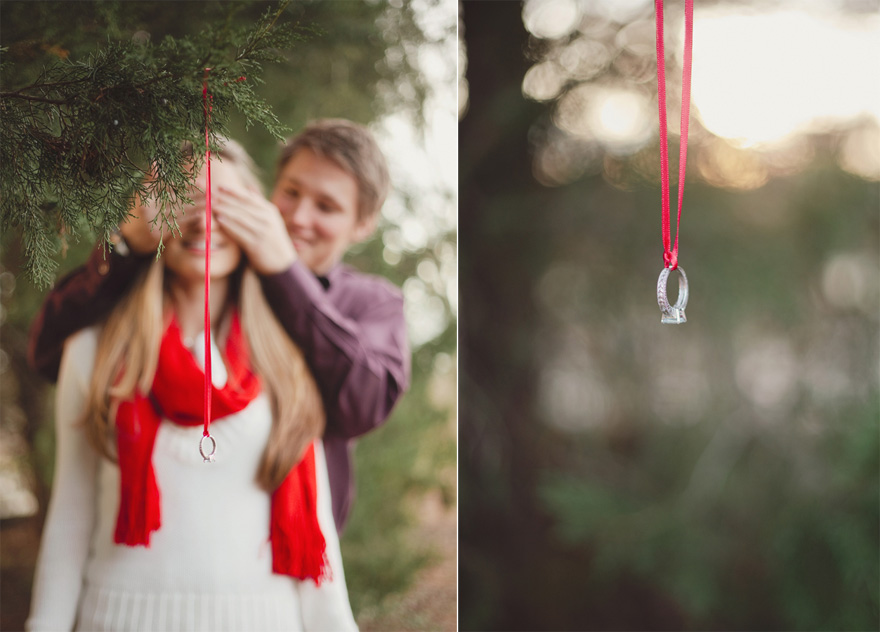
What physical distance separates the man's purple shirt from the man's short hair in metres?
0.15

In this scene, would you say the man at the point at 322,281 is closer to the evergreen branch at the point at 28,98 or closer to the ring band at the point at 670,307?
the evergreen branch at the point at 28,98

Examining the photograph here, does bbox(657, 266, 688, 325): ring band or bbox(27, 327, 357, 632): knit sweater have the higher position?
bbox(657, 266, 688, 325): ring band

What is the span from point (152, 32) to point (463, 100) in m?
0.96

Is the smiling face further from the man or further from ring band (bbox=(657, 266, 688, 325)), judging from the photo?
ring band (bbox=(657, 266, 688, 325))

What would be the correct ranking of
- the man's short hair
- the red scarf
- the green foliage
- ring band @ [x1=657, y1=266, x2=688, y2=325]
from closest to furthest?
1. the green foliage
2. ring band @ [x1=657, y1=266, x2=688, y2=325]
3. the red scarf
4. the man's short hair

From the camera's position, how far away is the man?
4.08 feet

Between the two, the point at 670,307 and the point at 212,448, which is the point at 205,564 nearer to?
the point at 212,448

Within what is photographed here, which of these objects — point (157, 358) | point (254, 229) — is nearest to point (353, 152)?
point (254, 229)

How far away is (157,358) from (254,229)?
0.29m

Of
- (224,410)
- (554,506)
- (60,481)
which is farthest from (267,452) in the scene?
(554,506)

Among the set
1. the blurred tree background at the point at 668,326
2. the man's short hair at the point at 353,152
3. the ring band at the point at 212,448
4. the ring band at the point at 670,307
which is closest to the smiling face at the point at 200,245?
the man's short hair at the point at 353,152

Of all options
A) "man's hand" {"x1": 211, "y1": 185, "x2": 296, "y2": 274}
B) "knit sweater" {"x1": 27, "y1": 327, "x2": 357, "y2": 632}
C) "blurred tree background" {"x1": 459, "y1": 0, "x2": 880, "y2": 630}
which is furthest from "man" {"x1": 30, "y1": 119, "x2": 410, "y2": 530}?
"blurred tree background" {"x1": 459, "y1": 0, "x2": 880, "y2": 630}

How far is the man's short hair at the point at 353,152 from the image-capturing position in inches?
51.1

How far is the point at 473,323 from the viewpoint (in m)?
2.08
